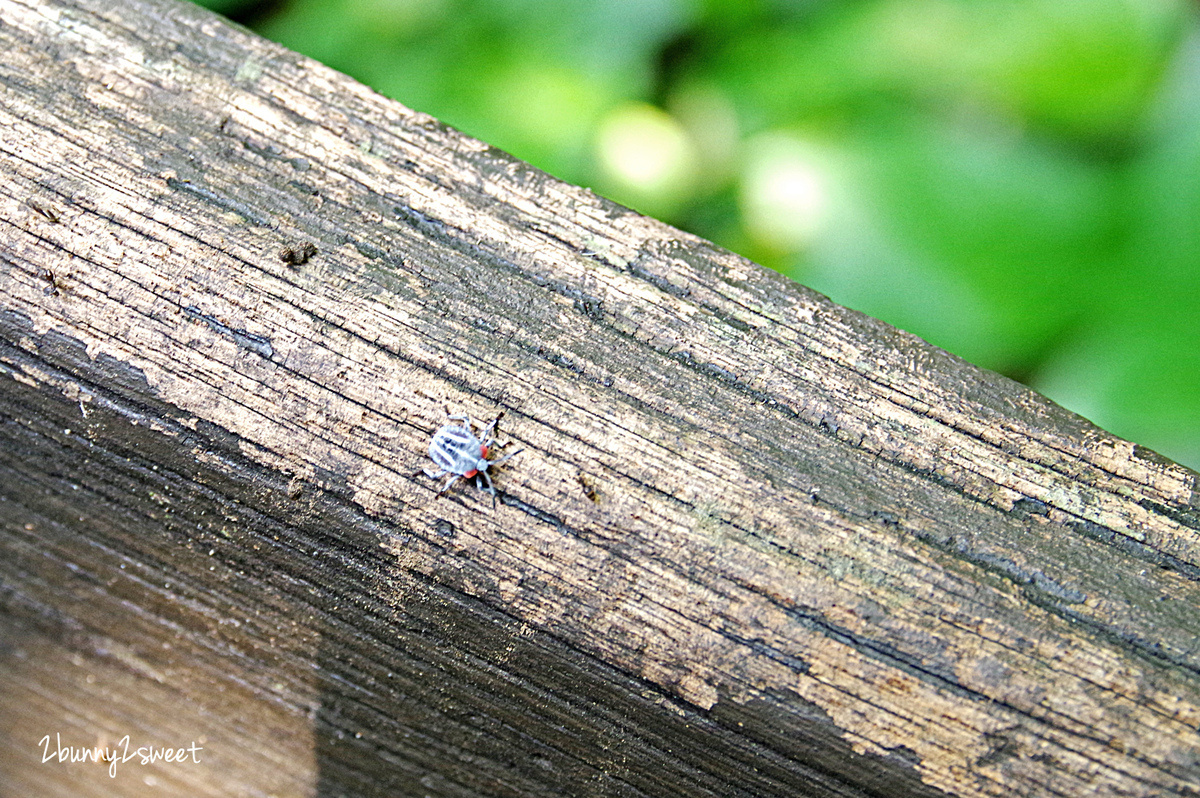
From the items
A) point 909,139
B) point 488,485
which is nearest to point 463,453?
point 488,485

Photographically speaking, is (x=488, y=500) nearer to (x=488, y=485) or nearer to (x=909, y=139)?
(x=488, y=485)

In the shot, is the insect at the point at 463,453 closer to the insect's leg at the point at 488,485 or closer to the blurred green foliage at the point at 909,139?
the insect's leg at the point at 488,485

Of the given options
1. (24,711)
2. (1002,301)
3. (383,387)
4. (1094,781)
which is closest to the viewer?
(1094,781)

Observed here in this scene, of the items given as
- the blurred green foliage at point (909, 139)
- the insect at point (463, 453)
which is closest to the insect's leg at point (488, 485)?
the insect at point (463, 453)

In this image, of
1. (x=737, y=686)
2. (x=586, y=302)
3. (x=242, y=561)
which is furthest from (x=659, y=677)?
(x=242, y=561)

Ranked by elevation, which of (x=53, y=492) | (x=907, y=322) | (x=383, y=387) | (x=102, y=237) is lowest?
(x=53, y=492)

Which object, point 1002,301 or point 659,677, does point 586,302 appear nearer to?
point 659,677

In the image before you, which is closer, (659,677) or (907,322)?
(659,677)
